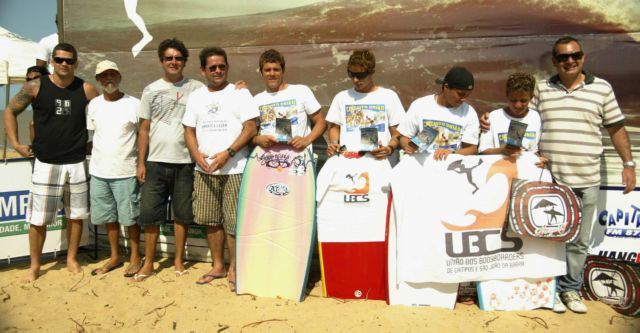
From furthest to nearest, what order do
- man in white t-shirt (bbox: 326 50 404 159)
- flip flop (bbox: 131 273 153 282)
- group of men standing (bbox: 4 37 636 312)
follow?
flip flop (bbox: 131 273 153 282)
man in white t-shirt (bbox: 326 50 404 159)
group of men standing (bbox: 4 37 636 312)

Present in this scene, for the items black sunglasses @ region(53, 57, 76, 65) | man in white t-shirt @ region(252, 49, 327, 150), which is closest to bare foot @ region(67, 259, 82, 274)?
black sunglasses @ region(53, 57, 76, 65)

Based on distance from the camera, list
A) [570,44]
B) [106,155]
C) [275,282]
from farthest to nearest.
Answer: [106,155]
[275,282]
[570,44]

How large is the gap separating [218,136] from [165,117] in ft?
1.63

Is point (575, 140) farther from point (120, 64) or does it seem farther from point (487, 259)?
point (120, 64)

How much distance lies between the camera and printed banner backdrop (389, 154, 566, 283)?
2982 mm

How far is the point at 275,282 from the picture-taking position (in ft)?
10.5

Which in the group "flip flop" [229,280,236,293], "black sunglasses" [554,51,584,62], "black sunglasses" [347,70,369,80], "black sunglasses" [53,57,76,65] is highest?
"black sunglasses" [53,57,76,65]

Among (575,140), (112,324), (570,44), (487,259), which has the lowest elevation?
(112,324)

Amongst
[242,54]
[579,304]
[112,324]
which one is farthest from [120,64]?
[579,304]

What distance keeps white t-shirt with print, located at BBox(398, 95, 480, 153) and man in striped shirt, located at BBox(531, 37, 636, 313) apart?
487mm

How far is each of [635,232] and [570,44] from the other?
1.64m

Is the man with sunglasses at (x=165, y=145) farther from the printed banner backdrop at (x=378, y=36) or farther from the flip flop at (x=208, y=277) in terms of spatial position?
the printed banner backdrop at (x=378, y=36)

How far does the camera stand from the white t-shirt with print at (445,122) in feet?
9.74

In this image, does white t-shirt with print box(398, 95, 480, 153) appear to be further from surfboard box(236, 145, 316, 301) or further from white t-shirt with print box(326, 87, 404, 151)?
surfboard box(236, 145, 316, 301)
